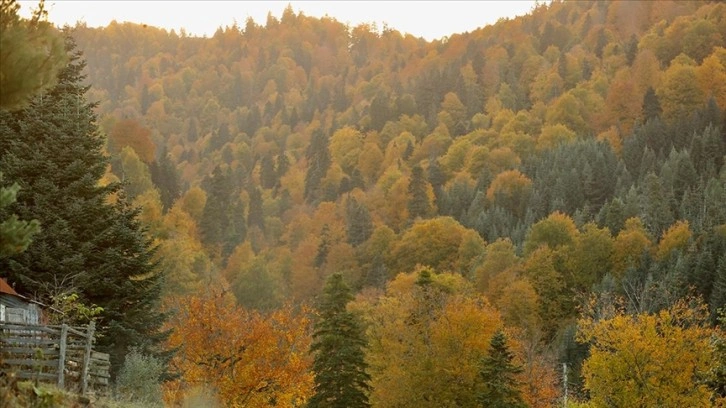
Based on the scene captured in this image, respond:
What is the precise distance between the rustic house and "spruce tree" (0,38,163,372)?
2253 millimetres

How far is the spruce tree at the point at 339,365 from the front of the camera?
→ 47.4m

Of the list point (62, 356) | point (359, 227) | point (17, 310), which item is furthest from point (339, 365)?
point (359, 227)

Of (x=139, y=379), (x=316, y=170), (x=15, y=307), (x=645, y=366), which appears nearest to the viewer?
(x=15, y=307)

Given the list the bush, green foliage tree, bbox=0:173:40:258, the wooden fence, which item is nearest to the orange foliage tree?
the bush

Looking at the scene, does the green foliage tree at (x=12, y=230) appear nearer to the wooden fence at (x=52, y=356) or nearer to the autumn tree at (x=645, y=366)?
the wooden fence at (x=52, y=356)

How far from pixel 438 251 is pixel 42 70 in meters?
104

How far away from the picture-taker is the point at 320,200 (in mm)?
181750

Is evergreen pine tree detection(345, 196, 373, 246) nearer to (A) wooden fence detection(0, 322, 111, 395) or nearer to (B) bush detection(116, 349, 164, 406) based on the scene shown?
(B) bush detection(116, 349, 164, 406)

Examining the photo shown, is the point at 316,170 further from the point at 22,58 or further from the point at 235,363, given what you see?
the point at 22,58

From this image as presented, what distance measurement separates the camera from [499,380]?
153 ft

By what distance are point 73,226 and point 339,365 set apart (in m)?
17.5

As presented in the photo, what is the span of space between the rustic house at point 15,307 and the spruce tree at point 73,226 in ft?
7.39

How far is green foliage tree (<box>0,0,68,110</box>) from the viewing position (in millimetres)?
15586

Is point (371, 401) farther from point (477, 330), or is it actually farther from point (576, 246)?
point (576, 246)
